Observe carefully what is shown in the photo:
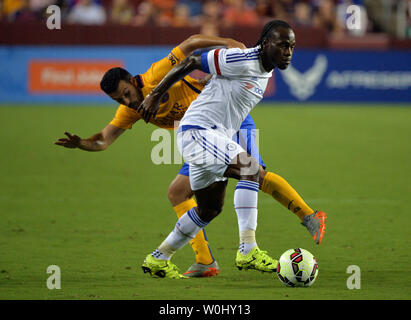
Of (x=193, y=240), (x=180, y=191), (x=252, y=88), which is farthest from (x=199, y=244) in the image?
→ (x=252, y=88)

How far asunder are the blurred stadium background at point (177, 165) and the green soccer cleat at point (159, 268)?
17 centimetres

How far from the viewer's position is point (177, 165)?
12.8m

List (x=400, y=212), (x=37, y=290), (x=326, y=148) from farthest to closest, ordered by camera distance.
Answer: (x=326, y=148) < (x=400, y=212) < (x=37, y=290)

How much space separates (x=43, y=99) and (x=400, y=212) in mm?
13285

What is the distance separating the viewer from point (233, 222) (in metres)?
8.14

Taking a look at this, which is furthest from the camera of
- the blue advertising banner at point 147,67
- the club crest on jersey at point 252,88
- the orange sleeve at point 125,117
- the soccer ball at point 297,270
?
the blue advertising banner at point 147,67

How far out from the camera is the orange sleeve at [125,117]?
642 cm

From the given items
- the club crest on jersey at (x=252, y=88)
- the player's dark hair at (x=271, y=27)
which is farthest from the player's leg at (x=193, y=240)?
the player's dark hair at (x=271, y=27)

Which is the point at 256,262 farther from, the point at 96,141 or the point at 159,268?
the point at 96,141

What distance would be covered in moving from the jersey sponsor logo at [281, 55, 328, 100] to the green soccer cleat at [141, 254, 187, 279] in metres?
14.9

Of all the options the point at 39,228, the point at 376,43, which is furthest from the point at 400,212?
the point at 376,43

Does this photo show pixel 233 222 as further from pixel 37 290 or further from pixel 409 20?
pixel 409 20

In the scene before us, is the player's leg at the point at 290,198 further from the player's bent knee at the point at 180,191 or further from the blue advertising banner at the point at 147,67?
the blue advertising banner at the point at 147,67

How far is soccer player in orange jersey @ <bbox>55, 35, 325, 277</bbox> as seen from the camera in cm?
603
